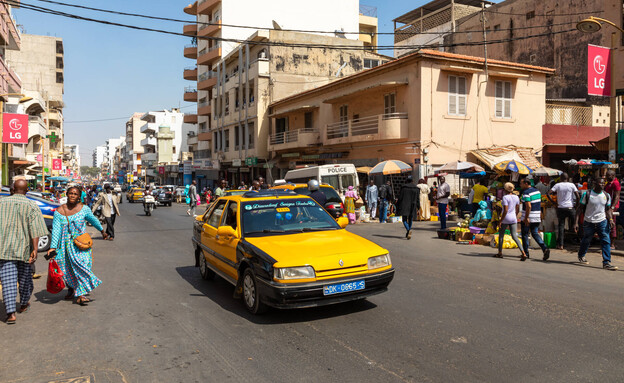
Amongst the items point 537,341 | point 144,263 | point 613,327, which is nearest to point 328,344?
point 537,341

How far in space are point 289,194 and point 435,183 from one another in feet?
52.9

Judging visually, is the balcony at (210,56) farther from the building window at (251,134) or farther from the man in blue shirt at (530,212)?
the man in blue shirt at (530,212)

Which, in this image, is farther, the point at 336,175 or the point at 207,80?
the point at 207,80

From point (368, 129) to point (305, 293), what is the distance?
21482 mm

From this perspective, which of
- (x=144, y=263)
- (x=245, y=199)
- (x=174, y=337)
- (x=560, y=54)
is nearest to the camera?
(x=174, y=337)

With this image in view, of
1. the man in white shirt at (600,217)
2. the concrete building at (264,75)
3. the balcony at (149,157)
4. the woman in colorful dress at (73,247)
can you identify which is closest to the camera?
the woman in colorful dress at (73,247)

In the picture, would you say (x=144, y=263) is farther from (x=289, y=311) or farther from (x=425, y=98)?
(x=425, y=98)

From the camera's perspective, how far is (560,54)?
102 ft

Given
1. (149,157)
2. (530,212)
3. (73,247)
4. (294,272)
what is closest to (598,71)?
(530,212)

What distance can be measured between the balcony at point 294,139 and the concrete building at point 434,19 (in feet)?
43.5

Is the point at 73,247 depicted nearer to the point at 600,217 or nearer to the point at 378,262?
the point at 378,262

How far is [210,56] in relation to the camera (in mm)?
51281

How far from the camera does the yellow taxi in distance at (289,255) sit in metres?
5.37

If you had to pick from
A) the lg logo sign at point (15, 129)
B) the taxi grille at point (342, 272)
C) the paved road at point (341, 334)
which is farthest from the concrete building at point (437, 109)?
the taxi grille at point (342, 272)
